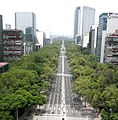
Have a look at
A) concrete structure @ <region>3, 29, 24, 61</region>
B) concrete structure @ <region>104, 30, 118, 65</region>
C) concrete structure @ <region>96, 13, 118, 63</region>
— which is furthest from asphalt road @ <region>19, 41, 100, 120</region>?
concrete structure @ <region>96, 13, 118, 63</region>

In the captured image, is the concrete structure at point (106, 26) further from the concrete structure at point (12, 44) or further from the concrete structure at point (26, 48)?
the concrete structure at point (26, 48)

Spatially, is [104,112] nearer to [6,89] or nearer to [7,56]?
[6,89]

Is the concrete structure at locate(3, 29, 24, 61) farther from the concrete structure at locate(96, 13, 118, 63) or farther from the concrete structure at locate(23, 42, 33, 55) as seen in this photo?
the concrete structure at locate(96, 13, 118, 63)

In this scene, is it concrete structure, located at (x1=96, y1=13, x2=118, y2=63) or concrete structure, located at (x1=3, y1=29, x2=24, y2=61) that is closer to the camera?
concrete structure, located at (x1=3, y1=29, x2=24, y2=61)

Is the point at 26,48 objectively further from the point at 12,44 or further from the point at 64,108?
the point at 64,108

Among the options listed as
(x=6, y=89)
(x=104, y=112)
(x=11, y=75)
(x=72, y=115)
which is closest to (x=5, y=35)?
(x=11, y=75)

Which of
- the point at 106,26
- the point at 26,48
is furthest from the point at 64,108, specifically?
the point at 26,48

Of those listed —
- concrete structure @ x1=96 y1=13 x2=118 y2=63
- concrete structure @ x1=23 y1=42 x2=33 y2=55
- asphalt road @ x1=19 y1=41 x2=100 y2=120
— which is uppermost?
concrete structure @ x1=96 y1=13 x2=118 y2=63

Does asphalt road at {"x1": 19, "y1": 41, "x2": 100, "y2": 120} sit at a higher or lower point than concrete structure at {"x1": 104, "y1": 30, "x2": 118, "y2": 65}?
lower
